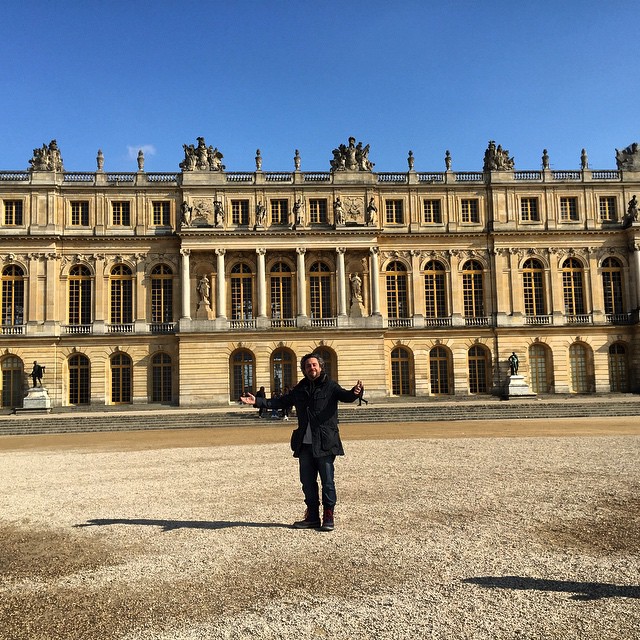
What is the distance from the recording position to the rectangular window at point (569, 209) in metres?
40.2

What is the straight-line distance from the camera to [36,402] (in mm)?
33812

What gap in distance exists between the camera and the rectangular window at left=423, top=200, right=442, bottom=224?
3991 cm

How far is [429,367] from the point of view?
38.8 meters

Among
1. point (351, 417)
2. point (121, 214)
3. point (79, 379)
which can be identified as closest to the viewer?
point (351, 417)

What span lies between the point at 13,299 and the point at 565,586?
1526 inches


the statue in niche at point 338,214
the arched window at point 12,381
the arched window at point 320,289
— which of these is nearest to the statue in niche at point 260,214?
the arched window at point 320,289

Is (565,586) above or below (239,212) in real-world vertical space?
below

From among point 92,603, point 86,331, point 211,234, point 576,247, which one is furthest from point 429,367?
point 92,603

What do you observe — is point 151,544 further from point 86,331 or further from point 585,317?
point 585,317

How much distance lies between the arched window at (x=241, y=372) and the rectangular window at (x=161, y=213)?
9.90m

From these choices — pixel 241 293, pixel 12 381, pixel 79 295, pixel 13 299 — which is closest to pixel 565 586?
pixel 241 293

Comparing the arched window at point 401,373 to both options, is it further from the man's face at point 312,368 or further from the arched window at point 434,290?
the man's face at point 312,368

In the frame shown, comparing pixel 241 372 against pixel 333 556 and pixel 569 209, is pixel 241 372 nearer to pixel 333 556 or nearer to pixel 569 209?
pixel 569 209

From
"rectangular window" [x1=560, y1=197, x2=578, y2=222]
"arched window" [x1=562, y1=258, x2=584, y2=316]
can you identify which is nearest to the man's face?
"arched window" [x1=562, y1=258, x2=584, y2=316]
